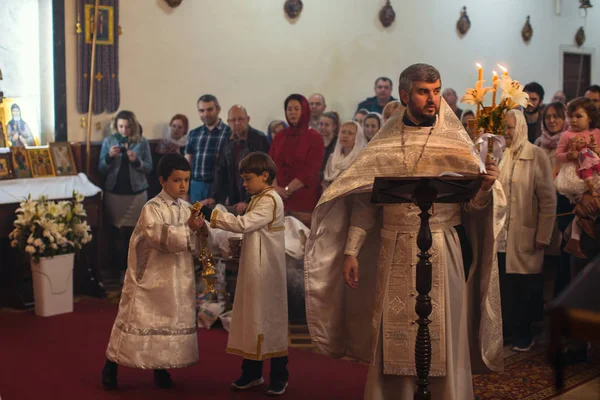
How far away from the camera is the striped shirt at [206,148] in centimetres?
902

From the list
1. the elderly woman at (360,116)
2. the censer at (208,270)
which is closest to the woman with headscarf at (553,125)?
the censer at (208,270)

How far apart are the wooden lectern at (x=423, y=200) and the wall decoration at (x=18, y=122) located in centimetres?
633

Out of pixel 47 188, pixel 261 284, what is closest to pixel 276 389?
pixel 261 284

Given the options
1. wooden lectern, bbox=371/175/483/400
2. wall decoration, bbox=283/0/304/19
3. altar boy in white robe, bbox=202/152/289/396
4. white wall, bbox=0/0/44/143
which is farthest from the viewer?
wall decoration, bbox=283/0/304/19

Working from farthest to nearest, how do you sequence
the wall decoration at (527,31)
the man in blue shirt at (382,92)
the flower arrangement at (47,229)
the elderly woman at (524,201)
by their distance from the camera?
1. the wall decoration at (527,31)
2. the man in blue shirt at (382,92)
3. the flower arrangement at (47,229)
4. the elderly woman at (524,201)

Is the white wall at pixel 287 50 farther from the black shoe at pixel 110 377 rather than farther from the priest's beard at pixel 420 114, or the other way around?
the priest's beard at pixel 420 114

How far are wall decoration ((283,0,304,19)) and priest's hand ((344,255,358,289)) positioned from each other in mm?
8192

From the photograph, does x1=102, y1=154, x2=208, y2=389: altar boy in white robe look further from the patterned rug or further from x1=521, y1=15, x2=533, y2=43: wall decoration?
x1=521, y1=15, x2=533, y2=43: wall decoration

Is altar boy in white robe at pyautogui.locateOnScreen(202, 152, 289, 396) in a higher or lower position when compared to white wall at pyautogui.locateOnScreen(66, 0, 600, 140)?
lower

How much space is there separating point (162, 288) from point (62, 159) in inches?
165

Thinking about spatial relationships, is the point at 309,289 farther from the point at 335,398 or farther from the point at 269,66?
the point at 269,66

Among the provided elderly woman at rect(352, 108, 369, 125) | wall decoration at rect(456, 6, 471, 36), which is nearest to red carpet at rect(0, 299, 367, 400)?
elderly woman at rect(352, 108, 369, 125)

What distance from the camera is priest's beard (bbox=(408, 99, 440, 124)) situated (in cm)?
426

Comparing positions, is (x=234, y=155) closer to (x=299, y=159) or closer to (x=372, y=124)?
(x=299, y=159)
